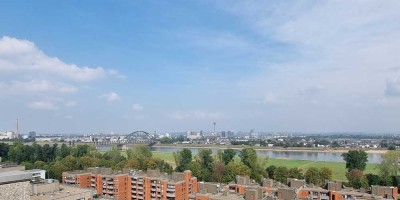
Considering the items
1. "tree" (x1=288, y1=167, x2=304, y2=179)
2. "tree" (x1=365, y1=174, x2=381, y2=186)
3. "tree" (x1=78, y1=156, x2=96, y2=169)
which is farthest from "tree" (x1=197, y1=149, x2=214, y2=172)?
"tree" (x1=365, y1=174, x2=381, y2=186)

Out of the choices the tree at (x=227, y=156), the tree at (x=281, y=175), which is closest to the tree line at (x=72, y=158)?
the tree at (x=227, y=156)

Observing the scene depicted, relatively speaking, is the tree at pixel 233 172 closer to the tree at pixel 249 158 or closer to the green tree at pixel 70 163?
the tree at pixel 249 158

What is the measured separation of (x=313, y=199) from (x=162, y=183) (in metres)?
12.2

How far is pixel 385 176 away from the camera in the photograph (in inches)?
1486

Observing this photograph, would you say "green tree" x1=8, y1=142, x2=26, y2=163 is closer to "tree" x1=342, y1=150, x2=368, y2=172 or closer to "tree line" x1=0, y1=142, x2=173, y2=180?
"tree line" x1=0, y1=142, x2=173, y2=180

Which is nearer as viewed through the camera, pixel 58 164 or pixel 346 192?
pixel 346 192

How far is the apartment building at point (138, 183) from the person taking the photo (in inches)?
1158

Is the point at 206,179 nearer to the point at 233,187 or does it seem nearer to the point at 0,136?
the point at 233,187

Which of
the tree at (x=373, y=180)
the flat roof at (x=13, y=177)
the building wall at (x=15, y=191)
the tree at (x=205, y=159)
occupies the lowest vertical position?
the tree at (x=373, y=180)

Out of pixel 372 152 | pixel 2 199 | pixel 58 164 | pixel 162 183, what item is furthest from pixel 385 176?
pixel 372 152

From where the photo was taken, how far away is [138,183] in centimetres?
3144

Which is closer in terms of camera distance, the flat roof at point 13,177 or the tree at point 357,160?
the flat roof at point 13,177

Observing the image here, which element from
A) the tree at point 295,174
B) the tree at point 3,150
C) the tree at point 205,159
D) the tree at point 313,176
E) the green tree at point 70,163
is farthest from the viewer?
the tree at point 3,150

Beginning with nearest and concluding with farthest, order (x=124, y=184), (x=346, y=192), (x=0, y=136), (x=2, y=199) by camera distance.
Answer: (x=2, y=199) < (x=346, y=192) < (x=124, y=184) < (x=0, y=136)
